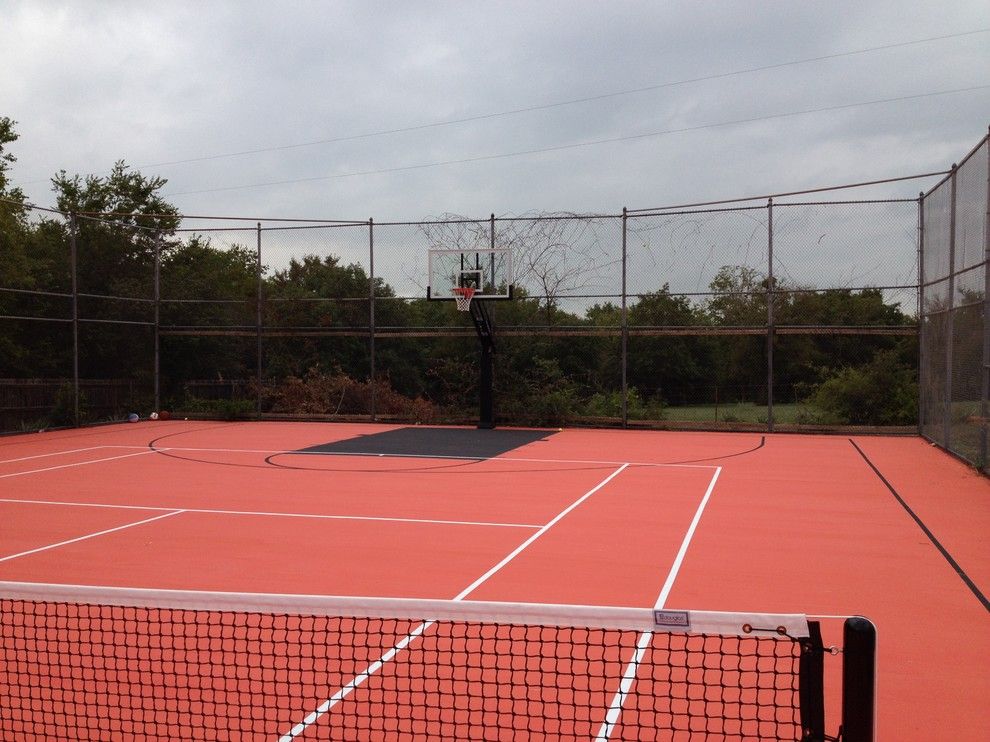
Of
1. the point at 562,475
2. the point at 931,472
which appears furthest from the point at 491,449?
the point at 931,472

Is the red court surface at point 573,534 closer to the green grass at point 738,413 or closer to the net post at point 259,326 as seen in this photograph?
the green grass at point 738,413

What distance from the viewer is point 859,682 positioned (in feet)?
7.55

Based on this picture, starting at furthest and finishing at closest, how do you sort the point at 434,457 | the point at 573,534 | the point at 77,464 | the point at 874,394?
1. the point at 874,394
2. the point at 434,457
3. the point at 77,464
4. the point at 573,534

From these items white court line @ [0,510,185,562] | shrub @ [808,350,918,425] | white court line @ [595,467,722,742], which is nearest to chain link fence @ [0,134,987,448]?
shrub @ [808,350,918,425]

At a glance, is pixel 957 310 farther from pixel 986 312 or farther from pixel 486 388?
pixel 486 388

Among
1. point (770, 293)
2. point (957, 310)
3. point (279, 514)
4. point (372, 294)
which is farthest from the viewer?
point (372, 294)

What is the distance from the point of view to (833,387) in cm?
1820

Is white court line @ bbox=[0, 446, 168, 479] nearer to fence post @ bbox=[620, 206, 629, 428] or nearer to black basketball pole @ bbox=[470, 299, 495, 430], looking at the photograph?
black basketball pole @ bbox=[470, 299, 495, 430]

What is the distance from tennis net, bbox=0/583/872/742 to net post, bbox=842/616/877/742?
330mm

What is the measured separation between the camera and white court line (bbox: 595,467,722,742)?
3682 millimetres

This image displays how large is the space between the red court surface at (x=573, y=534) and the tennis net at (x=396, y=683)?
57 cm

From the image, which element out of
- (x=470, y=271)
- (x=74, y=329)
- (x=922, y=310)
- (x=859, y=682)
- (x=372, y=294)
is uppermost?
(x=470, y=271)

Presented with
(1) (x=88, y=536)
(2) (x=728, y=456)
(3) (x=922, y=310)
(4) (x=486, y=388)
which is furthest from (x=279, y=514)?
(3) (x=922, y=310)

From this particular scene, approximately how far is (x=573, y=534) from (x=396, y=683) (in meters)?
4.19
